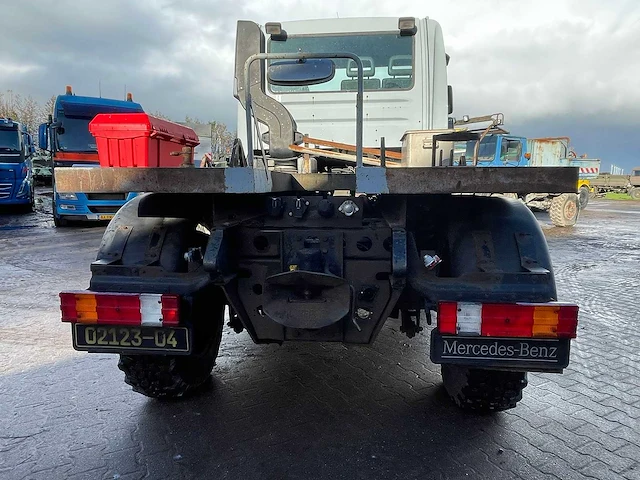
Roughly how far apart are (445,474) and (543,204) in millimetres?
14581

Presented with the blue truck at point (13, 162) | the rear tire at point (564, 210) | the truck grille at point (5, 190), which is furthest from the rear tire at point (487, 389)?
the truck grille at point (5, 190)

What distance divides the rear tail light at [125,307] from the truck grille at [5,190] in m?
15.7

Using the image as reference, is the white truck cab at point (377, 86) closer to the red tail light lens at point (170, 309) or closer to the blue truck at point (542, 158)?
the red tail light lens at point (170, 309)

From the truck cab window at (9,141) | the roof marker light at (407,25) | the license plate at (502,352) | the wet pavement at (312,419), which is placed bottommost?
the wet pavement at (312,419)

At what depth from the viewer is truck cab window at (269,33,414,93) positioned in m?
4.41

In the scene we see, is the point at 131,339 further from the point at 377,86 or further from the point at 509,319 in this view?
the point at 377,86

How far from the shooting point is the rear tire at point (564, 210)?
1393 centimetres

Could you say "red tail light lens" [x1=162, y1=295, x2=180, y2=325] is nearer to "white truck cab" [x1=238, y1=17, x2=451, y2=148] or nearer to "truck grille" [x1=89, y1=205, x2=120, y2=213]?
"white truck cab" [x1=238, y1=17, x2=451, y2=148]

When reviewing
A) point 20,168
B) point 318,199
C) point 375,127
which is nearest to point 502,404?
point 318,199

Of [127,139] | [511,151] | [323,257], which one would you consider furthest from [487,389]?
[511,151]

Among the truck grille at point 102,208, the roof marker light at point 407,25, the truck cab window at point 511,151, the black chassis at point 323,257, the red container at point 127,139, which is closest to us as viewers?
the black chassis at point 323,257

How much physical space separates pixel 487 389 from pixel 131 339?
2036mm

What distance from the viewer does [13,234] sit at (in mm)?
11625

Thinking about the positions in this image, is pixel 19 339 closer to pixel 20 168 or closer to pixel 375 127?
pixel 375 127
